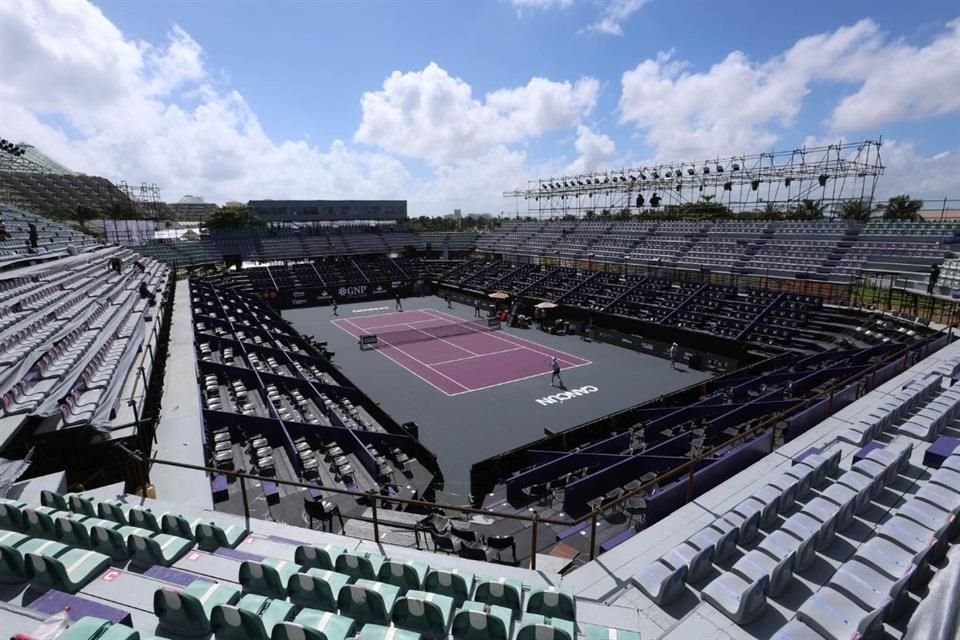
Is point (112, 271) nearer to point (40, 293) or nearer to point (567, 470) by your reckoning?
point (40, 293)

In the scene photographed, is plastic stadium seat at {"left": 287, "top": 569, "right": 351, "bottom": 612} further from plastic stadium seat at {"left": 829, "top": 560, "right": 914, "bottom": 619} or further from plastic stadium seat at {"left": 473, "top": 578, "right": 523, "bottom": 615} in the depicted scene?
plastic stadium seat at {"left": 829, "top": 560, "right": 914, "bottom": 619}

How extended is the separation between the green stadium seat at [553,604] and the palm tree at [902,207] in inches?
2368

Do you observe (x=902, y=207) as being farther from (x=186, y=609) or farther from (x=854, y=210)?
(x=186, y=609)

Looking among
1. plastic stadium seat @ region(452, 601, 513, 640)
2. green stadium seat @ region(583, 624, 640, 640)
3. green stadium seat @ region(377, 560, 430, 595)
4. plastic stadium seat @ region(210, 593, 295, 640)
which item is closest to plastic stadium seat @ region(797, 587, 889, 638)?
green stadium seat @ region(583, 624, 640, 640)

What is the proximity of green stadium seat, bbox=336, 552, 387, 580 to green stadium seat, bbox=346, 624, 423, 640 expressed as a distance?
4.61 feet

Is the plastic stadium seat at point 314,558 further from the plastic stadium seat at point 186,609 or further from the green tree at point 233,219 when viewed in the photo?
the green tree at point 233,219

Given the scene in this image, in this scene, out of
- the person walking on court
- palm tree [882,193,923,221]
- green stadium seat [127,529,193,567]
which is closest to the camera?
green stadium seat [127,529,193,567]

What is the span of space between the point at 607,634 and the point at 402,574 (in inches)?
113

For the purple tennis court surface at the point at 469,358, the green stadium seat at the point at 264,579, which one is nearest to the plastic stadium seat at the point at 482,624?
the green stadium seat at the point at 264,579

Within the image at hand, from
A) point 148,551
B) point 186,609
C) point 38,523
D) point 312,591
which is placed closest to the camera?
point 186,609

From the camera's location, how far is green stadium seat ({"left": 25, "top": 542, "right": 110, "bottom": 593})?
6.45 m

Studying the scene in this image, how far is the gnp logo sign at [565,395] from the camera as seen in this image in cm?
2256

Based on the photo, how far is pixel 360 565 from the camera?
695 centimetres

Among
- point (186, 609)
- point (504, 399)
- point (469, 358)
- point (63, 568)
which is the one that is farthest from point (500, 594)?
point (469, 358)
